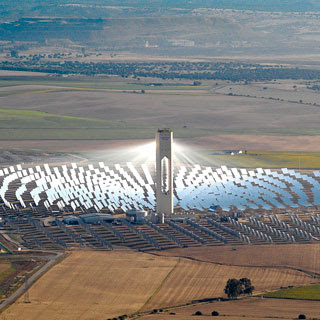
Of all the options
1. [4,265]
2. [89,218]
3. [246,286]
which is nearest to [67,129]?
[89,218]

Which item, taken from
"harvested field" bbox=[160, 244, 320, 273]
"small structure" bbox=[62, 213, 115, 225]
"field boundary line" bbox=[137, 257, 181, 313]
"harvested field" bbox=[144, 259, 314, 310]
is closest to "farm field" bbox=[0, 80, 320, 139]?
"small structure" bbox=[62, 213, 115, 225]

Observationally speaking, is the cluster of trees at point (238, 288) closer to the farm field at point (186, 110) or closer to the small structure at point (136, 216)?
the small structure at point (136, 216)

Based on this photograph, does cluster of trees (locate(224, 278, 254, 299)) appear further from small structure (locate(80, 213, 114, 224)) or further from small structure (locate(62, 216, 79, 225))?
small structure (locate(62, 216, 79, 225))

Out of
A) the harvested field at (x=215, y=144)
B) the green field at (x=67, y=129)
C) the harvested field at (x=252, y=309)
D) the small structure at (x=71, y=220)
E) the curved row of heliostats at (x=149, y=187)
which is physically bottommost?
the harvested field at (x=252, y=309)

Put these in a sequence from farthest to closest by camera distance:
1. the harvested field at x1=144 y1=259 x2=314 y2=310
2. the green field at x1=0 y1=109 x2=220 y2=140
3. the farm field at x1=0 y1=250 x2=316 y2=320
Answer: the green field at x1=0 y1=109 x2=220 y2=140, the harvested field at x1=144 y1=259 x2=314 y2=310, the farm field at x1=0 y1=250 x2=316 y2=320

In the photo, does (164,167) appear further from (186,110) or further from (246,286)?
(186,110)

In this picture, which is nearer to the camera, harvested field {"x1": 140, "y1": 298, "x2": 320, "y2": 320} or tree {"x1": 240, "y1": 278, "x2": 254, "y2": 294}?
harvested field {"x1": 140, "y1": 298, "x2": 320, "y2": 320}

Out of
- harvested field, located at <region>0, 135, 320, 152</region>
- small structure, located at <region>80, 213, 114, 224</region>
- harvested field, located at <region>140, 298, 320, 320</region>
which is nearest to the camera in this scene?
harvested field, located at <region>140, 298, 320, 320</region>

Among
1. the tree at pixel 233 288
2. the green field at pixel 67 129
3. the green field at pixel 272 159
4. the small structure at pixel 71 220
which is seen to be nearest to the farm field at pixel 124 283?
the tree at pixel 233 288
